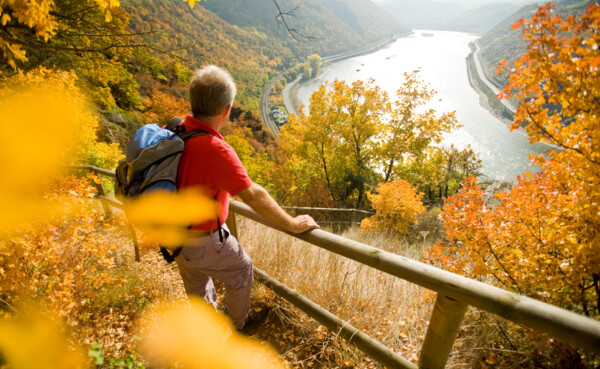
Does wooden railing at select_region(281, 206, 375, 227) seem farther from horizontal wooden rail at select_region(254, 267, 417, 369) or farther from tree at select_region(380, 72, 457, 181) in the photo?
tree at select_region(380, 72, 457, 181)

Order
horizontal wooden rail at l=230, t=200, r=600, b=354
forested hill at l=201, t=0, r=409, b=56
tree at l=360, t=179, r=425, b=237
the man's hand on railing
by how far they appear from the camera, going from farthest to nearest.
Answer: forested hill at l=201, t=0, r=409, b=56 → tree at l=360, t=179, r=425, b=237 → the man's hand on railing → horizontal wooden rail at l=230, t=200, r=600, b=354

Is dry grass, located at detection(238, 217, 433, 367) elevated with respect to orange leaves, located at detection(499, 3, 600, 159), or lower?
lower

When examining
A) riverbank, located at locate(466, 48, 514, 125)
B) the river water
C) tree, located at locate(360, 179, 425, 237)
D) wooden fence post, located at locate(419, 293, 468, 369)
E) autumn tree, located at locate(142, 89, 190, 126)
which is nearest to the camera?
wooden fence post, located at locate(419, 293, 468, 369)

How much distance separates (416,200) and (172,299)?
12038 mm

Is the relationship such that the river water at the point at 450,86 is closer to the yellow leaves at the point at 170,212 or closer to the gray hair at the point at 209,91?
the gray hair at the point at 209,91

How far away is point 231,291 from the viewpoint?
6.69 ft

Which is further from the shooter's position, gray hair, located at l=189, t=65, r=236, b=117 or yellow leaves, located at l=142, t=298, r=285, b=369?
yellow leaves, located at l=142, t=298, r=285, b=369

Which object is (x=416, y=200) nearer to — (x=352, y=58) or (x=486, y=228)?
(x=486, y=228)

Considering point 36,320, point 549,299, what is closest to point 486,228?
point 549,299

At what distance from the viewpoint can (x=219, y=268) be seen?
186 cm

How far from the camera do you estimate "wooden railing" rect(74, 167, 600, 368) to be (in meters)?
0.87

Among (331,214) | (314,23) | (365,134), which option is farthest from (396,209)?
(314,23)

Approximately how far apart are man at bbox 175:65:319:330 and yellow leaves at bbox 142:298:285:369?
54cm

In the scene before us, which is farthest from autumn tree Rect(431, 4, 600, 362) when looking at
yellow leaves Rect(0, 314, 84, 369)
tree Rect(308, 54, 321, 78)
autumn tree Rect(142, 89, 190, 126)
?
tree Rect(308, 54, 321, 78)
